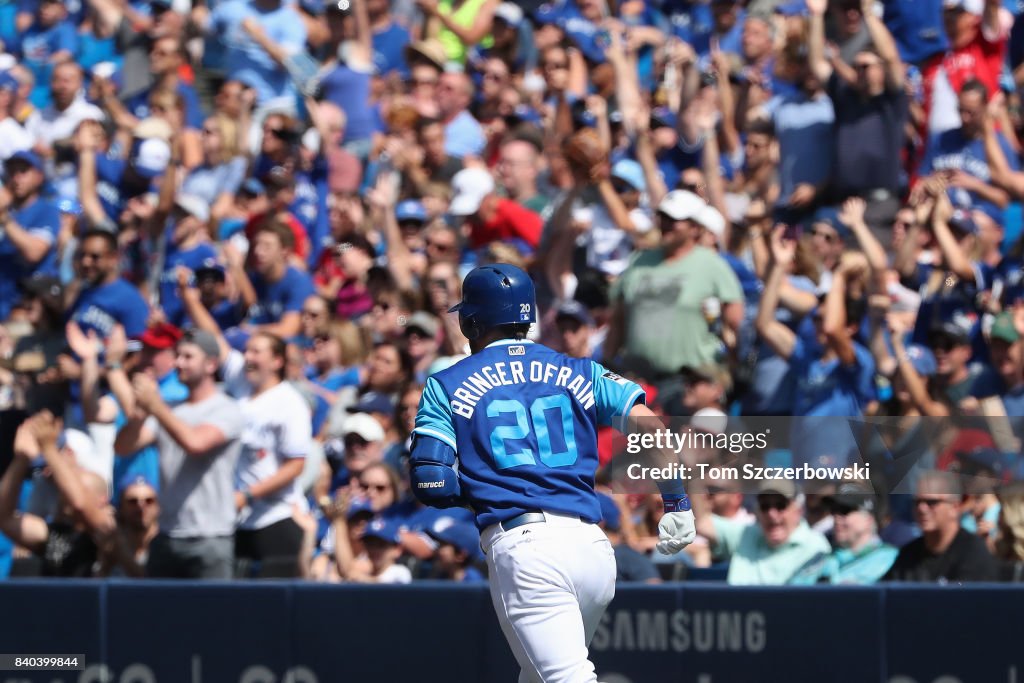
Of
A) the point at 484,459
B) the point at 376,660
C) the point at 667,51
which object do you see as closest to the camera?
the point at 484,459

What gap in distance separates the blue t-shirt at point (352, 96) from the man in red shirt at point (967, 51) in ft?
12.9

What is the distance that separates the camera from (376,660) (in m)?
8.75

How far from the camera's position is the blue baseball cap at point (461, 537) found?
8789 mm

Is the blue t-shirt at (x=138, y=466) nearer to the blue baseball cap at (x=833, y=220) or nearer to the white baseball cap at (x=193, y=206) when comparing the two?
the white baseball cap at (x=193, y=206)

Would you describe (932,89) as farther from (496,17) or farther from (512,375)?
(512,375)

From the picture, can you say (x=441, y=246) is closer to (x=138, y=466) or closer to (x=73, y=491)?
(x=138, y=466)

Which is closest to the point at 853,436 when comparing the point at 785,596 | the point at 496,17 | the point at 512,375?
the point at 785,596

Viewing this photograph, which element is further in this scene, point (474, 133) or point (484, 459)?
point (474, 133)

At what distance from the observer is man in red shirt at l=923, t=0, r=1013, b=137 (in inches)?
456

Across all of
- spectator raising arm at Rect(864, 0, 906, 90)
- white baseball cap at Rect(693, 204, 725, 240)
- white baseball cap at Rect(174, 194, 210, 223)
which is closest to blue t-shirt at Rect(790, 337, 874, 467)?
white baseball cap at Rect(693, 204, 725, 240)

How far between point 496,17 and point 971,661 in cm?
707

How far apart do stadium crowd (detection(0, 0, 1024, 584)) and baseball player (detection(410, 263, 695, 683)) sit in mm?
2214

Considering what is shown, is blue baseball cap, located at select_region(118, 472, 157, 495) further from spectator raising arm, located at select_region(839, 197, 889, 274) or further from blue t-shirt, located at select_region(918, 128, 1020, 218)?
blue t-shirt, located at select_region(918, 128, 1020, 218)

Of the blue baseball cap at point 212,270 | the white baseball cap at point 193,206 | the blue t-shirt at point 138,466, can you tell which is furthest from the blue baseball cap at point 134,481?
the white baseball cap at point 193,206
